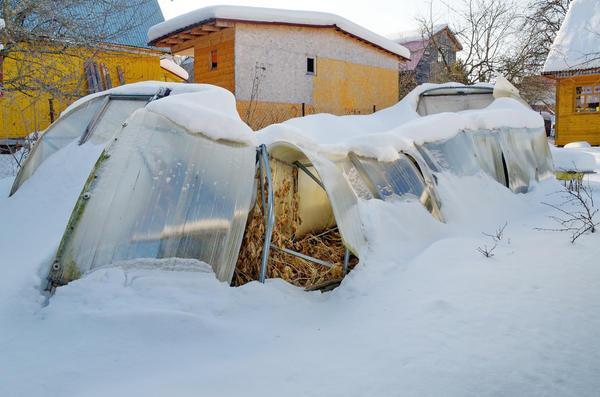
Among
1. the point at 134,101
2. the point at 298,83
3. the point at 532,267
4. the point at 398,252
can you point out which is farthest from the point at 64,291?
the point at 298,83

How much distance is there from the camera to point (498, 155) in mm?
7254

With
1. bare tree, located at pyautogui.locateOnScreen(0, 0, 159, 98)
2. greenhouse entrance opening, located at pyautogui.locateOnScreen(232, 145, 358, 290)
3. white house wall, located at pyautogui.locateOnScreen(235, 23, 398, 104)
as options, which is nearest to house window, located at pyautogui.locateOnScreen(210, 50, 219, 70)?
white house wall, located at pyautogui.locateOnScreen(235, 23, 398, 104)

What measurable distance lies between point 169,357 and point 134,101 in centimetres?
495

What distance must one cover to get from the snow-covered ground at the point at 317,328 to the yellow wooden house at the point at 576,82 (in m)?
16.5

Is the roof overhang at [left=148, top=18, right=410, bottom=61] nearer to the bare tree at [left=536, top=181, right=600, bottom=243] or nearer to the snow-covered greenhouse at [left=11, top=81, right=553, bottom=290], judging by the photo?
the snow-covered greenhouse at [left=11, top=81, right=553, bottom=290]

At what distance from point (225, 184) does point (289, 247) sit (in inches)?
45.3

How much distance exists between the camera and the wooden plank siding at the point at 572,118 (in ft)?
58.7

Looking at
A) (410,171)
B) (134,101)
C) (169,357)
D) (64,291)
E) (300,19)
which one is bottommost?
(169,357)

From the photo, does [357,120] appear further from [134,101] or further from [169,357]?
[169,357]

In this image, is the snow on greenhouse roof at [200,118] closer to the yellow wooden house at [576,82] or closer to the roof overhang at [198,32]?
the roof overhang at [198,32]

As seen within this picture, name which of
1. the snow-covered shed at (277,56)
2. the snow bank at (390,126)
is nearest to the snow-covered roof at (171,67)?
the snow-covered shed at (277,56)

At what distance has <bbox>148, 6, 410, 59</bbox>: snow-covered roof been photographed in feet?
42.1

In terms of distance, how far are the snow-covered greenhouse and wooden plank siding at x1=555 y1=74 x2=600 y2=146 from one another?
14694mm

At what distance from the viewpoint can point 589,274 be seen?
356cm
